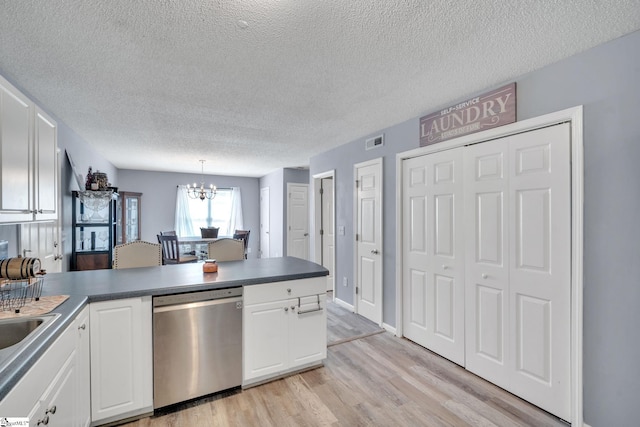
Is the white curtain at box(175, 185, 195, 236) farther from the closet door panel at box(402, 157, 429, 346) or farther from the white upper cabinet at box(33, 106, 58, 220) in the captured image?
the closet door panel at box(402, 157, 429, 346)

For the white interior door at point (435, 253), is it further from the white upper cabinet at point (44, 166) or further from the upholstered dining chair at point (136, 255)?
the white upper cabinet at point (44, 166)

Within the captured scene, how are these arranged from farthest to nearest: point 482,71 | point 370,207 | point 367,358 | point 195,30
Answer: point 370,207 < point 367,358 < point 482,71 < point 195,30

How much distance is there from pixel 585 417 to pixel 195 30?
3.38m

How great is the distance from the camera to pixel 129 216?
6508 millimetres

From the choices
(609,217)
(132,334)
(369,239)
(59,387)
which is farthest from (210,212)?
A: (609,217)

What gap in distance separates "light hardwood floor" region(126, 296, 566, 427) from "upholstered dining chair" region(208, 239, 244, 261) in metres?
1.37

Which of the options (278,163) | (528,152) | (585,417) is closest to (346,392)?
(585,417)

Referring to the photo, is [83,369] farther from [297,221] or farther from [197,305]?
[297,221]

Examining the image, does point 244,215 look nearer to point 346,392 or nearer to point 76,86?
point 76,86

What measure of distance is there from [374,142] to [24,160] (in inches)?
125

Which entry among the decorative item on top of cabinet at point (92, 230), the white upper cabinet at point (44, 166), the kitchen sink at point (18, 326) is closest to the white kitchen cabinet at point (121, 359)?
the kitchen sink at point (18, 326)

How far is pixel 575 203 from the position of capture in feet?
6.22

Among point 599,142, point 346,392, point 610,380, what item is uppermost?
point 599,142

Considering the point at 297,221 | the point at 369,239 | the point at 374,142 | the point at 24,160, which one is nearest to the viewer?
the point at 24,160
